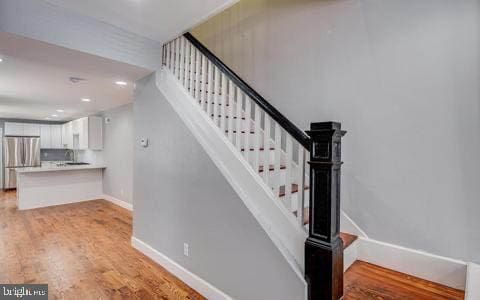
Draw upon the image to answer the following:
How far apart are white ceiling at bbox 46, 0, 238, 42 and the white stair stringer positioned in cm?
64

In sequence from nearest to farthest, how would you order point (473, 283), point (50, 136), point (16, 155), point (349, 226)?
point (473, 283) < point (349, 226) < point (16, 155) < point (50, 136)

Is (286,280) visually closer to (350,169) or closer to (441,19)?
(350,169)

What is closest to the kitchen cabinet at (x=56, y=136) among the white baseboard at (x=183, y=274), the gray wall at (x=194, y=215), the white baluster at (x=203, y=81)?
the gray wall at (x=194, y=215)

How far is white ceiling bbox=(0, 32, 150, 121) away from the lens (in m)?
2.24

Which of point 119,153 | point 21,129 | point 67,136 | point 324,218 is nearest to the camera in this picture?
point 324,218

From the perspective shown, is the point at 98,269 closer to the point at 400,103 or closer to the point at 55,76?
the point at 55,76

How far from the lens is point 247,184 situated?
1.90 m

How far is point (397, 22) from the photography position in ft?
6.61

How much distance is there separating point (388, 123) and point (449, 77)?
0.50m

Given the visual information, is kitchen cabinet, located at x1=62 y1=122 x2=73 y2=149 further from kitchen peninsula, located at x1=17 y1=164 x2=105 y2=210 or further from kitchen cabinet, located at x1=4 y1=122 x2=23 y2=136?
kitchen peninsula, located at x1=17 y1=164 x2=105 y2=210

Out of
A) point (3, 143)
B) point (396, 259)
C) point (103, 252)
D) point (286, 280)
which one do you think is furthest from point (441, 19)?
point (3, 143)

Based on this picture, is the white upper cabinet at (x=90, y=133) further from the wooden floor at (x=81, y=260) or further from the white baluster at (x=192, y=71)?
the white baluster at (x=192, y=71)

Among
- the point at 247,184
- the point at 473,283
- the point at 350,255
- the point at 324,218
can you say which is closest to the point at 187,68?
the point at 247,184

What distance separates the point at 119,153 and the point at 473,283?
19.6ft
